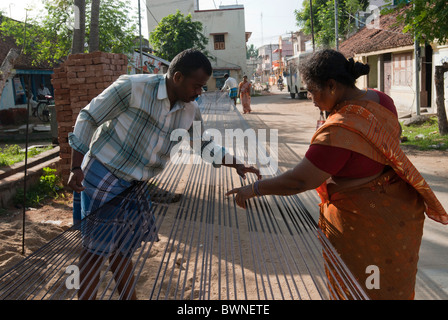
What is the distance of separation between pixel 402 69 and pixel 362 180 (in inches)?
458

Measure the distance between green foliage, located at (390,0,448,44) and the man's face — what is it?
5199mm

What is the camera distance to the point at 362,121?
137 centimetres

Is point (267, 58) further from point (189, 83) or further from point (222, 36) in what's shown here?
point (189, 83)

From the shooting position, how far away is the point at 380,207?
144 cm

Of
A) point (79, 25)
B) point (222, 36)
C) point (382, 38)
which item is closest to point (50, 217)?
point (79, 25)

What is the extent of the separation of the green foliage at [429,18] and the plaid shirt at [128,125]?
5308mm

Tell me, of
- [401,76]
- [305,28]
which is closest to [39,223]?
[401,76]

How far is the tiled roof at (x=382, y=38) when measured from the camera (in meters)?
11.1

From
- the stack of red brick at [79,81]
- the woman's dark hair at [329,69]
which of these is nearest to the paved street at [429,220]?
the woman's dark hair at [329,69]

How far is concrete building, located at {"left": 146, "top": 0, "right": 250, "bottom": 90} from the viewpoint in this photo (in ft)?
95.9

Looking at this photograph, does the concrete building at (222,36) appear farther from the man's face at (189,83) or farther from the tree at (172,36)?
the man's face at (189,83)

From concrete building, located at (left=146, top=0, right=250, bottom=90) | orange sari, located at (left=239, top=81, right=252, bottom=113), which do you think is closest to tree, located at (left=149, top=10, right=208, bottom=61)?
concrete building, located at (left=146, top=0, right=250, bottom=90)

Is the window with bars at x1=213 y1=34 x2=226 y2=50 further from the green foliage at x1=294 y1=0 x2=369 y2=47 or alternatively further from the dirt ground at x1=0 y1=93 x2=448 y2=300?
the dirt ground at x1=0 y1=93 x2=448 y2=300
